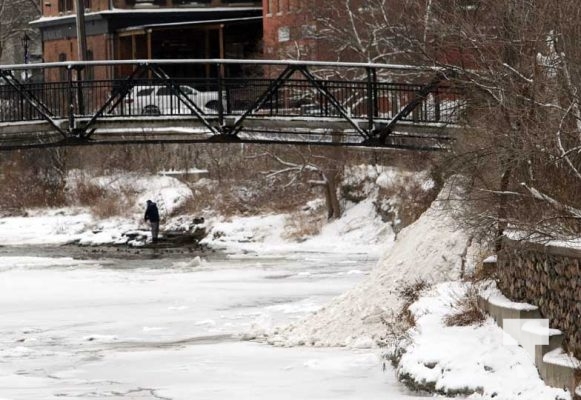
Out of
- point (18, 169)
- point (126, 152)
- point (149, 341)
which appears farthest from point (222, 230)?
point (149, 341)

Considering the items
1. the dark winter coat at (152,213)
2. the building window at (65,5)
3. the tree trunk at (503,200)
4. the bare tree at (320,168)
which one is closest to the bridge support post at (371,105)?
the tree trunk at (503,200)

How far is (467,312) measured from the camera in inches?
880

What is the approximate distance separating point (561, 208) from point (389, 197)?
3517 centimetres

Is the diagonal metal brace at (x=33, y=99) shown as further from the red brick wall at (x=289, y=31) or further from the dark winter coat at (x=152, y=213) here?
the dark winter coat at (x=152, y=213)

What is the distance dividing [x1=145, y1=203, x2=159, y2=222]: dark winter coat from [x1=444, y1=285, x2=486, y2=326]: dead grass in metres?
34.7

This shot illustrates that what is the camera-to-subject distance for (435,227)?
90.6ft

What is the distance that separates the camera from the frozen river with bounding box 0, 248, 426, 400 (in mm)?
22516

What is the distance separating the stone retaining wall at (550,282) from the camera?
17703 mm

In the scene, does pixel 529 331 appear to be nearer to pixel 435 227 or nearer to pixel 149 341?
pixel 435 227

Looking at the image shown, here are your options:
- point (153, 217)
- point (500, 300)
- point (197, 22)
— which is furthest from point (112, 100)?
point (197, 22)

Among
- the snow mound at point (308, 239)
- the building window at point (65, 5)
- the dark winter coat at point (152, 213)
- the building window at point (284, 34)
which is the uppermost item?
the building window at point (65, 5)

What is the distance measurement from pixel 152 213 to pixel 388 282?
30488mm

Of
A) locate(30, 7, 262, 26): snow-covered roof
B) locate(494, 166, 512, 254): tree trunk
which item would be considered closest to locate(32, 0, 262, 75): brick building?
locate(30, 7, 262, 26): snow-covered roof

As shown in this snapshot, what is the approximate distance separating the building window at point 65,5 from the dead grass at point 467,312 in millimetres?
61993
